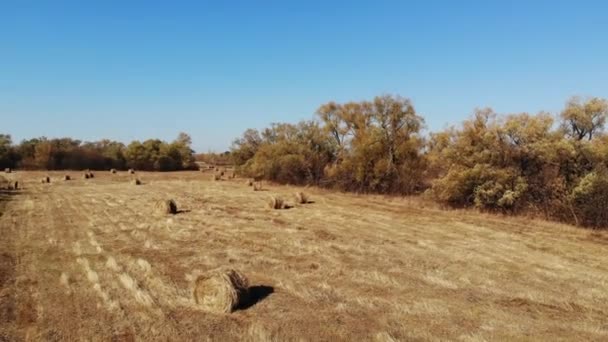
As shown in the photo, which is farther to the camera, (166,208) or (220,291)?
(166,208)

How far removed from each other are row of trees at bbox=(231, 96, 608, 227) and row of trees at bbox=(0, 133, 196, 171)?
101 feet

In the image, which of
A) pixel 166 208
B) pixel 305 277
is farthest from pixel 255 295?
pixel 166 208

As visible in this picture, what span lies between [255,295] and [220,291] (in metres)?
0.97

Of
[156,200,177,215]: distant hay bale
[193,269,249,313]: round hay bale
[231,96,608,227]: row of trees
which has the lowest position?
[193,269,249,313]: round hay bale

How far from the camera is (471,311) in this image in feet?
22.7

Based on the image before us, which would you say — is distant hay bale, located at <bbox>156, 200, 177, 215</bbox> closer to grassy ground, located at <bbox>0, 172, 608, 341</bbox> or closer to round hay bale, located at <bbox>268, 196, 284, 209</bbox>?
grassy ground, located at <bbox>0, 172, 608, 341</bbox>

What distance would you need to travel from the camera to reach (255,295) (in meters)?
7.63

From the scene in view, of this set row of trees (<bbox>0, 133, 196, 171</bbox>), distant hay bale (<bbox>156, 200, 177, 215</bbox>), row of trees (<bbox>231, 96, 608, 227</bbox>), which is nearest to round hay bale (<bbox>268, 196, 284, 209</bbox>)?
distant hay bale (<bbox>156, 200, 177, 215</bbox>)

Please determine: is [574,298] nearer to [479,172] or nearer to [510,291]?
[510,291]

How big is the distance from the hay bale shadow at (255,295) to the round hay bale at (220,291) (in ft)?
0.23

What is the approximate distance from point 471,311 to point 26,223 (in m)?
14.9

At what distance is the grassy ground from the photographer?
620 cm

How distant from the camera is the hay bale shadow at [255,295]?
707cm

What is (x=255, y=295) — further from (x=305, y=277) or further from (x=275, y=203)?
(x=275, y=203)
